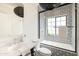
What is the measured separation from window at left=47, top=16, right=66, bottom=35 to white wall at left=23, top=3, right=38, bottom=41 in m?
0.16

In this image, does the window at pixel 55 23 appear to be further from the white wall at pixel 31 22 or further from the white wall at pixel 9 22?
the white wall at pixel 9 22

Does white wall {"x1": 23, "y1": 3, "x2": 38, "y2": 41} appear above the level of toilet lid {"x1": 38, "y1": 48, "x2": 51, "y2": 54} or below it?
above

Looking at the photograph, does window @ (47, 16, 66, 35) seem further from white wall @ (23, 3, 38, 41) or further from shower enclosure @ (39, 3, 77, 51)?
white wall @ (23, 3, 38, 41)

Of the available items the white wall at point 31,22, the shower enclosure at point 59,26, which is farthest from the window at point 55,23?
the white wall at point 31,22

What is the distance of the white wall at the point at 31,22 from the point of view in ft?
3.83

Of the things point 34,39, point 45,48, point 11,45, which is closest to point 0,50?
point 11,45

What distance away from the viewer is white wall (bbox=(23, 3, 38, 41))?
1.17 m

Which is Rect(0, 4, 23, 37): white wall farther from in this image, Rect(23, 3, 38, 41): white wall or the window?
the window

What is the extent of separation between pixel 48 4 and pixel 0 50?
74cm

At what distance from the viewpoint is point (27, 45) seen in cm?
117

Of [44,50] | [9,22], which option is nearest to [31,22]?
[9,22]

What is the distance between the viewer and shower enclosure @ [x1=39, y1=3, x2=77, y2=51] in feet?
3.73

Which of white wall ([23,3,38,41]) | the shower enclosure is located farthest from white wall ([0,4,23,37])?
the shower enclosure

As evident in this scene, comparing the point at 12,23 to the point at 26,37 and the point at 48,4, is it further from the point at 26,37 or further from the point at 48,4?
the point at 48,4
